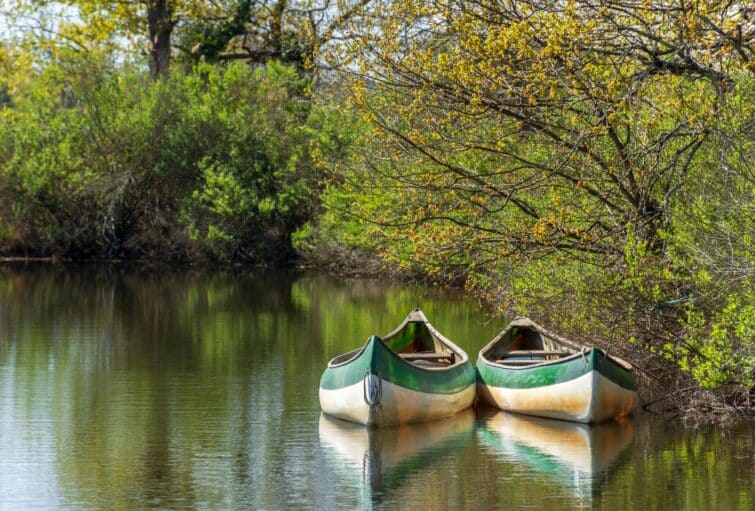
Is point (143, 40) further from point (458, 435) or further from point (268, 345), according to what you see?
point (458, 435)

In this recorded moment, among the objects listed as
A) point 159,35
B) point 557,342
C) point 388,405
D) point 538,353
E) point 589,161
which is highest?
point 159,35

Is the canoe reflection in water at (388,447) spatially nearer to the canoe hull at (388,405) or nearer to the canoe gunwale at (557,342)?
the canoe hull at (388,405)

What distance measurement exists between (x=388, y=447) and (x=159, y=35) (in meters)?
38.0

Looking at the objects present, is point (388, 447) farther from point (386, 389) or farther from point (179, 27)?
A: point (179, 27)

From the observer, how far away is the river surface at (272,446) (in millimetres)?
13883

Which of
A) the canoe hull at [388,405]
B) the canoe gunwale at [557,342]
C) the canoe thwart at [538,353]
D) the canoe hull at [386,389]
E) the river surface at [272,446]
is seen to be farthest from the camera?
the canoe thwart at [538,353]

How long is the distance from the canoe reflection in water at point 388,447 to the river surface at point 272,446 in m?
0.04

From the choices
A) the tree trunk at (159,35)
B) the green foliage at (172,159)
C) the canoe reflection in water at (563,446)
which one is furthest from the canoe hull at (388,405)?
the tree trunk at (159,35)

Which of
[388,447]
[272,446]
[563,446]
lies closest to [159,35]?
[272,446]

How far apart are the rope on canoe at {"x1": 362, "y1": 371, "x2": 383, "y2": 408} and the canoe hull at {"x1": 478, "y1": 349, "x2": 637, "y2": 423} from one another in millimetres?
2337

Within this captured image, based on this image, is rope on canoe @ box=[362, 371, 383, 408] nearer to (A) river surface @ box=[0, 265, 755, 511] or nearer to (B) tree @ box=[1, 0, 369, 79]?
(A) river surface @ box=[0, 265, 755, 511]

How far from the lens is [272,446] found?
16.6 m

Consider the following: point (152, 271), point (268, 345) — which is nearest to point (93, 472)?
point (268, 345)

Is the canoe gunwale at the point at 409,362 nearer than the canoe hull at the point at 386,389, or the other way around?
the canoe hull at the point at 386,389
